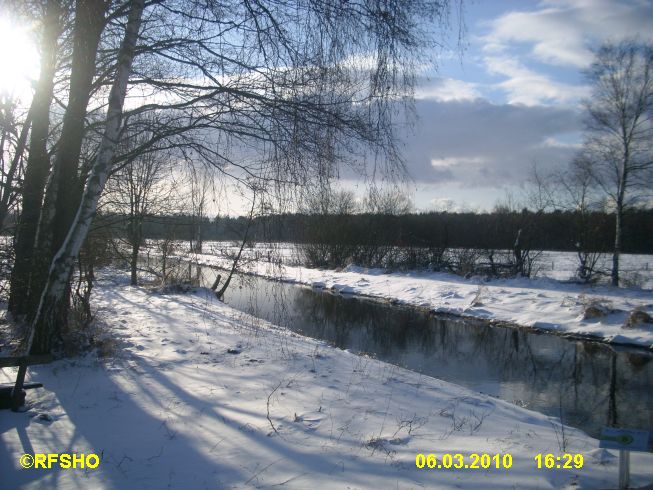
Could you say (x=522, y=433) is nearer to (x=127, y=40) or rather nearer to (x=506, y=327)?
(x=127, y=40)

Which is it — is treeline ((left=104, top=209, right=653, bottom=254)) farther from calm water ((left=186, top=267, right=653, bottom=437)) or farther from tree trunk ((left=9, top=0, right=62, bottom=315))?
calm water ((left=186, top=267, right=653, bottom=437))

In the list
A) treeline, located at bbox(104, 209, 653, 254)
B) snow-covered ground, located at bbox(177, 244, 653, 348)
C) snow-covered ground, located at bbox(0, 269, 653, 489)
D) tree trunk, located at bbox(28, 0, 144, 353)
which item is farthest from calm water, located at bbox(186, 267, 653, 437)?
treeline, located at bbox(104, 209, 653, 254)

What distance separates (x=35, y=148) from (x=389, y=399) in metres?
8.36

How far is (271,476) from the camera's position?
3760 millimetres

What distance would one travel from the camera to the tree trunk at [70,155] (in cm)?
570

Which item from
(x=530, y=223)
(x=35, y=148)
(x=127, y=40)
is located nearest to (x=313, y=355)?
(x=127, y=40)

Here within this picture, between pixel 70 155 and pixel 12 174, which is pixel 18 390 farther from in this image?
pixel 12 174

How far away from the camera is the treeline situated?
21.0m

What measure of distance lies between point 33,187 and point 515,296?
55.3ft

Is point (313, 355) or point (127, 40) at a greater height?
point (127, 40)

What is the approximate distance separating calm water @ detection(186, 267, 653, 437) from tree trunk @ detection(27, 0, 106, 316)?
3476 mm

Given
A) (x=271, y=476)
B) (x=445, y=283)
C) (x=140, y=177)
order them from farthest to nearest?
(x=445, y=283)
(x=140, y=177)
(x=271, y=476)

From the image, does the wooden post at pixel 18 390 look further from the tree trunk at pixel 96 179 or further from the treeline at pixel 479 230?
the treeline at pixel 479 230

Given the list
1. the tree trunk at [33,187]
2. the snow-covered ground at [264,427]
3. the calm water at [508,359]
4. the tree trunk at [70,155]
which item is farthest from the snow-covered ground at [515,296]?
the tree trunk at [33,187]
